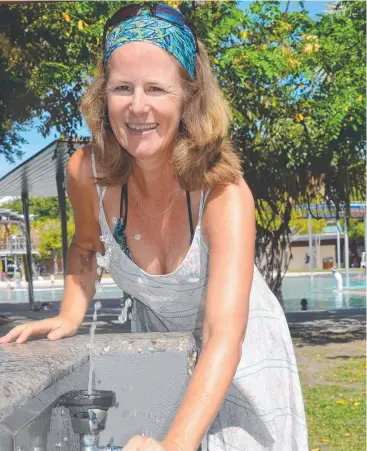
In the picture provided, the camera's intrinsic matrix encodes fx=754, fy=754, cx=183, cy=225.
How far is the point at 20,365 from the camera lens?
1.37m

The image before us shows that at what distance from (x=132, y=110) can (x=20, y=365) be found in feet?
1.96

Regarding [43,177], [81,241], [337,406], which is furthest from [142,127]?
[43,177]

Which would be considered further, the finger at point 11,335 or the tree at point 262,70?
the tree at point 262,70

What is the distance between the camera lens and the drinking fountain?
138 cm

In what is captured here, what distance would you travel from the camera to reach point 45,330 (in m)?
1.94

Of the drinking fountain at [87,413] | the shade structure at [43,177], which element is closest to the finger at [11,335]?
the drinking fountain at [87,413]

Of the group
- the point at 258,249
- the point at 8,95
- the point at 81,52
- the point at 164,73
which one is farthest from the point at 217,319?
Answer: the point at 258,249

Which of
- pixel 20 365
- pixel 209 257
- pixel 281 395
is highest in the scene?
pixel 209 257

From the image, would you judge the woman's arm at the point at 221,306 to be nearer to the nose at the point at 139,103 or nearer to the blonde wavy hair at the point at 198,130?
the blonde wavy hair at the point at 198,130

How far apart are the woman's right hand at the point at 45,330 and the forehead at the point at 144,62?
2.23 feet

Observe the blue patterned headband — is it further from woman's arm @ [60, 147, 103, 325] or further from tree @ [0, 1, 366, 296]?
tree @ [0, 1, 366, 296]

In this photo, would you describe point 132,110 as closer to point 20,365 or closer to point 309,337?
point 20,365

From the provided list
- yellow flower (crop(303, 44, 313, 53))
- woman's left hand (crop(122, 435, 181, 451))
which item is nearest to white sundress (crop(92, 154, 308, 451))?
woman's left hand (crop(122, 435, 181, 451))

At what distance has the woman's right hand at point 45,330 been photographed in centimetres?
185
